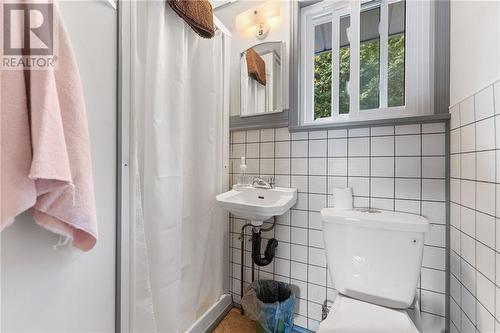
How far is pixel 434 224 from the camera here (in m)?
1.07

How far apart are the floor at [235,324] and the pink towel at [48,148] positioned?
116cm

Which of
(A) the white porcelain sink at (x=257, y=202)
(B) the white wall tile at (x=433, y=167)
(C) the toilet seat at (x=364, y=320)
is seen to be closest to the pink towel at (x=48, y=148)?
(A) the white porcelain sink at (x=257, y=202)

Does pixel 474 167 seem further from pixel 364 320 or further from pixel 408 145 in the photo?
pixel 364 320

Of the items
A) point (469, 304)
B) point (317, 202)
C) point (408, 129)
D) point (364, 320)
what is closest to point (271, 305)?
point (364, 320)

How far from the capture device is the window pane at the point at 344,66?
4.26ft

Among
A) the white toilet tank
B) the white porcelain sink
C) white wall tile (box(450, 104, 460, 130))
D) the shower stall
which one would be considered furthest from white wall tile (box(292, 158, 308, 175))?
white wall tile (box(450, 104, 460, 130))

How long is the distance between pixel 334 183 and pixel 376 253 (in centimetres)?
40

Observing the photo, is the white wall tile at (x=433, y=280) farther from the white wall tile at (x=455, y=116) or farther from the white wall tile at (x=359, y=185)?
the white wall tile at (x=455, y=116)

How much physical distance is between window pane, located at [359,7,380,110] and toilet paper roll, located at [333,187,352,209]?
0.47m

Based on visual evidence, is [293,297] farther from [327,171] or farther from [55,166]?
[55,166]

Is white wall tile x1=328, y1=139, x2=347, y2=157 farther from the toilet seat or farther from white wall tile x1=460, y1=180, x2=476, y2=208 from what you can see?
the toilet seat

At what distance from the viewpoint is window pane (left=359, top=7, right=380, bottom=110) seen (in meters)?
1.22

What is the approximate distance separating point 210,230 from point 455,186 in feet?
4.11

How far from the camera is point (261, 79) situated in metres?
1.53
